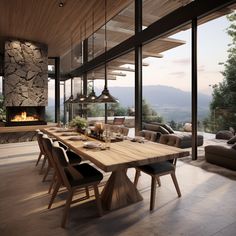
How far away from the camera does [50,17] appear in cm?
551

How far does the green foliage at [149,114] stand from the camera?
678 centimetres

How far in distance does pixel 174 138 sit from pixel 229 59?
2287mm

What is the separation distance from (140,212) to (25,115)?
6.40 m

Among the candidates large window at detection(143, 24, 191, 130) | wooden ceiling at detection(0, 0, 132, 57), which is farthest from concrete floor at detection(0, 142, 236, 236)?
wooden ceiling at detection(0, 0, 132, 57)

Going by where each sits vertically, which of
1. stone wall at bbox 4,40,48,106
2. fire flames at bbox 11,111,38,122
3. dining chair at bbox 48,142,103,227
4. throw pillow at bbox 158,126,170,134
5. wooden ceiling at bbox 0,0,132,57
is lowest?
dining chair at bbox 48,142,103,227

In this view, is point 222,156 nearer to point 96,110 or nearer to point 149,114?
point 149,114

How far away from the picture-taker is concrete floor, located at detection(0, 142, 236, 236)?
221cm

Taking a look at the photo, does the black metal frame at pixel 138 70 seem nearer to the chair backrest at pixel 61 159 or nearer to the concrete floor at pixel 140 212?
the concrete floor at pixel 140 212

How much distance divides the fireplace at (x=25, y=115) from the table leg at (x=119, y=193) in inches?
222

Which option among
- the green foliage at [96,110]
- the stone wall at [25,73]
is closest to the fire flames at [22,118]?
the stone wall at [25,73]

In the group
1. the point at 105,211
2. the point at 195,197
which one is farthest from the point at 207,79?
the point at 105,211

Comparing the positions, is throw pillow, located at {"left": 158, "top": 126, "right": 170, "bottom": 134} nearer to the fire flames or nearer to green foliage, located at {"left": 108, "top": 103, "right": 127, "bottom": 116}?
green foliage, located at {"left": 108, "top": 103, "right": 127, "bottom": 116}

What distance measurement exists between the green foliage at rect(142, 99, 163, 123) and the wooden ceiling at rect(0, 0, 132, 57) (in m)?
2.72

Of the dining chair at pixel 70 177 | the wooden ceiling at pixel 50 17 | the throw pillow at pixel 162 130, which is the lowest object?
the dining chair at pixel 70 177
